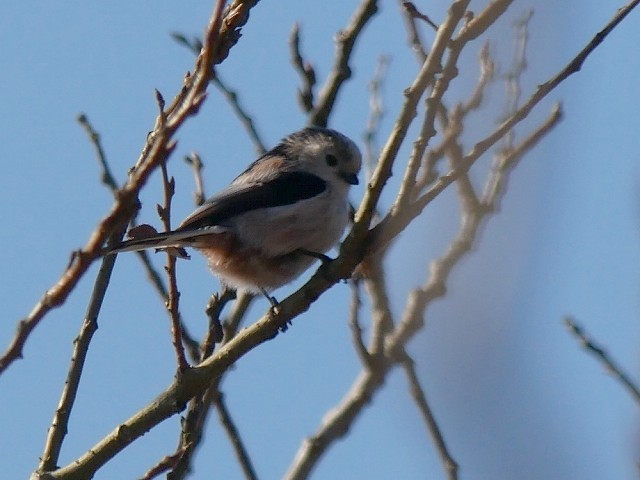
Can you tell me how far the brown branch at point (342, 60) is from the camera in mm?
3902

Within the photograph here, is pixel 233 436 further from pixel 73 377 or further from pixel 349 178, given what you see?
pixel 349 178

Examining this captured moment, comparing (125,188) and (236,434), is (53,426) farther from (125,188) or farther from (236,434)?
(125,188)

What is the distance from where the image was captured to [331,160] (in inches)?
187

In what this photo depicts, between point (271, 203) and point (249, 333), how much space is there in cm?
140

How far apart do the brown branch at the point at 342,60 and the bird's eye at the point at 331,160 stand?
2.07ft

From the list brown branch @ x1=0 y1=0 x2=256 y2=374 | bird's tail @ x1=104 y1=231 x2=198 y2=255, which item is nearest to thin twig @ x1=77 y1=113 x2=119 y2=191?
bird's tail @ x1=104 y1=231 x2=198 y2=255

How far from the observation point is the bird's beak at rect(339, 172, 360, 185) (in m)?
4.62

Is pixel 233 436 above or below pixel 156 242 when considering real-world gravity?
below

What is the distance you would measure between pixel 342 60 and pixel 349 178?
0.80 metres

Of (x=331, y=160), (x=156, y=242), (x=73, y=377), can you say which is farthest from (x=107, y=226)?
(x=331, y=160)

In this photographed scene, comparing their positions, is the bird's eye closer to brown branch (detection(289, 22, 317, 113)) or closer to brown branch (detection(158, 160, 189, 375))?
brown branch (detection(289, 22, 317, 113))

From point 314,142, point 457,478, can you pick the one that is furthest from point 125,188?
point 314,142

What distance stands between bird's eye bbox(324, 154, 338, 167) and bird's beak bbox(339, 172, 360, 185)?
0.31ft

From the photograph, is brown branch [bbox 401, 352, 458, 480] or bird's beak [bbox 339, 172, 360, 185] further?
bird's beak [bbox 339, 172, 360, 185]
